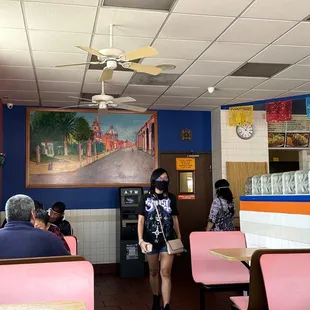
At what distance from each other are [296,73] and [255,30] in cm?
192

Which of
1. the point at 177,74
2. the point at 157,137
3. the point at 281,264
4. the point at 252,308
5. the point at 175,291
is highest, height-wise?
the point at 177,74

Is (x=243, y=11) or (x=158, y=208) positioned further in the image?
(x=158, y=208)

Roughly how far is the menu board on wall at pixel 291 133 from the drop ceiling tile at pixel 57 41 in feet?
18.0

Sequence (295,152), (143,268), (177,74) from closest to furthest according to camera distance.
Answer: (177,74), (143,268), (295,152)

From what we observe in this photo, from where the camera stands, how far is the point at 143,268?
26.6ft

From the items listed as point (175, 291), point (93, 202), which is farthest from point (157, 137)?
point (175, 291)

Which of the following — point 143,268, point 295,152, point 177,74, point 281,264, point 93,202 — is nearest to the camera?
point 281,264

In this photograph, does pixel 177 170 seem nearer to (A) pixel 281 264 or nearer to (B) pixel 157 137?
(B) pixel 157 137

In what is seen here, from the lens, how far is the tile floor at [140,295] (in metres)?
5.73

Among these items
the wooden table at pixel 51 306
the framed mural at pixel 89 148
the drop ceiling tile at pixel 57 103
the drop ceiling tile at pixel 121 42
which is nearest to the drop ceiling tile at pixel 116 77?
the drop ceiling tile at pixel 121 42

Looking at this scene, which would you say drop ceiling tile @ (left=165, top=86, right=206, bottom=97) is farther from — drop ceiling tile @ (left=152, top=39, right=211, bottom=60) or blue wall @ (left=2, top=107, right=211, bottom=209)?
drop ceiling tile @ (left=152, top=39, right=211, bottom=60)

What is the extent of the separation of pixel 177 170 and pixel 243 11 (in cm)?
503

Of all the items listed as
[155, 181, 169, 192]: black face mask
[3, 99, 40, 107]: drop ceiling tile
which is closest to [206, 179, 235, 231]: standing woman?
[155, 181, 169, 192]: black face mask

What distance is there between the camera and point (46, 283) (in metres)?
2.49
